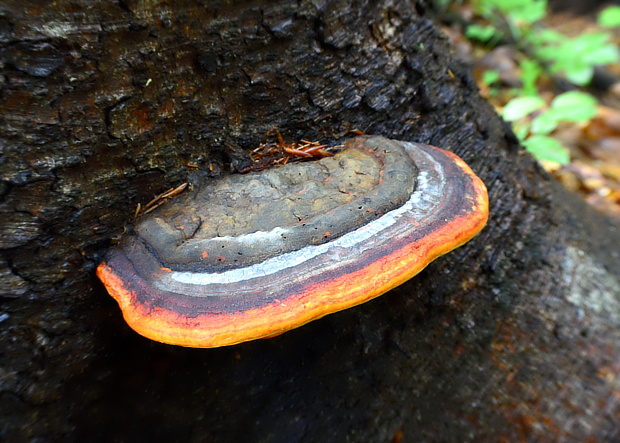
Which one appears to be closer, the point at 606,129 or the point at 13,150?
the point at 13,150

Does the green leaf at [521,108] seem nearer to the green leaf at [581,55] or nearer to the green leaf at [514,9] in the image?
the green leaf at [581,55]

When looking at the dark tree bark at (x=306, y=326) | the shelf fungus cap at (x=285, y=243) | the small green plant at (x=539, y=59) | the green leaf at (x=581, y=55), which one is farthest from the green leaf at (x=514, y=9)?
the shelf fungus cap at (x=285, y=243)

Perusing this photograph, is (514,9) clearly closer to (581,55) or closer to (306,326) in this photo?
(581,55)

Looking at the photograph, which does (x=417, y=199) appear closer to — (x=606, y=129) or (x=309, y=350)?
(x=309, y=350)

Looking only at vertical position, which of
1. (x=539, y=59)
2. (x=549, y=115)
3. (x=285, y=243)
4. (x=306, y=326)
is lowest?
(x=539, y=59)

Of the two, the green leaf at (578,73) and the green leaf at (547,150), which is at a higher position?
the green leaf at (547,150)

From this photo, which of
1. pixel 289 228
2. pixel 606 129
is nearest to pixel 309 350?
pixel 289 228

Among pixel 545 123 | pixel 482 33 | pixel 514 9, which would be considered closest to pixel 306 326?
pixel 545 123
